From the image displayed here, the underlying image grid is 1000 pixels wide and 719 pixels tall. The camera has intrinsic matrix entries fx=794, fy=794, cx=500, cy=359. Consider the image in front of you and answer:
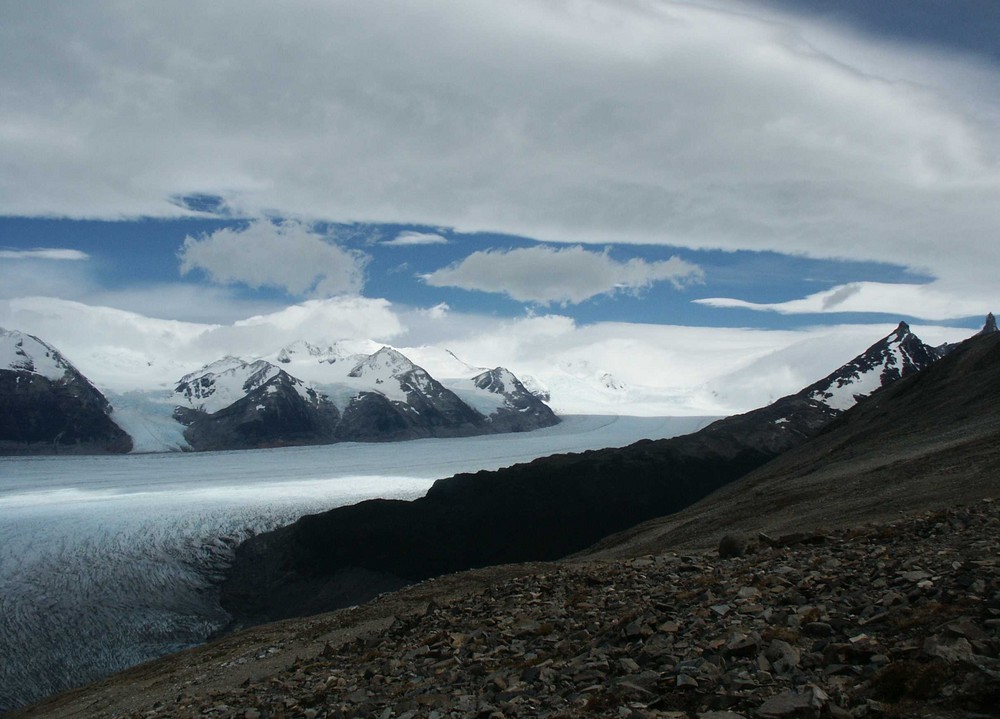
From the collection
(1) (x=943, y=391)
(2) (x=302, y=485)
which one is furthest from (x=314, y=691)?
(2) (x=302, y=485)

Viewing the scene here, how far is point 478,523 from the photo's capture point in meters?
94.1

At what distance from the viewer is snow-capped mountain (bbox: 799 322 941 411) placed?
13125cm

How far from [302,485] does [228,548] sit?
40.5 meters

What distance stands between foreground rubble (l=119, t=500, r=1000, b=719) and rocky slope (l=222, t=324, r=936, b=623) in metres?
67.9

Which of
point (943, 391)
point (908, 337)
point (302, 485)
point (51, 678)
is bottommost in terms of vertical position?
point (51, 678)

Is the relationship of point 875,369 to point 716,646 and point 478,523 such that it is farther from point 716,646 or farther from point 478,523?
point 716,646

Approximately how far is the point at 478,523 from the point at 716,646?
84796mm

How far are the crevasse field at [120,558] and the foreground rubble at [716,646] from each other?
4905 centimetres

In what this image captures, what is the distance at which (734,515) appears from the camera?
135 feet

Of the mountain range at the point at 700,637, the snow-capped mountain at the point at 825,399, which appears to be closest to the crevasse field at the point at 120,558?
the mountain range at the point at 700,637

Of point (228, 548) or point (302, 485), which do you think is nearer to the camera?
point (228, 548)

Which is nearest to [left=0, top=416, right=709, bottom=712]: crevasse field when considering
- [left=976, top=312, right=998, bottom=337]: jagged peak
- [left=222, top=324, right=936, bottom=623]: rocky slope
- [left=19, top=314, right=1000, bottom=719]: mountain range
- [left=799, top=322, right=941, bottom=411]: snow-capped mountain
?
[left=222, top=324, right=936, bottom=623]: rocky slope

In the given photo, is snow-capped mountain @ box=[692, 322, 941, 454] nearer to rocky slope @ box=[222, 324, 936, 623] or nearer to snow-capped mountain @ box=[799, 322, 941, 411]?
snow-capped mountain @ box=[799, 322, 941, 411]

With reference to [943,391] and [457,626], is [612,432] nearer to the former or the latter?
[943,391]
